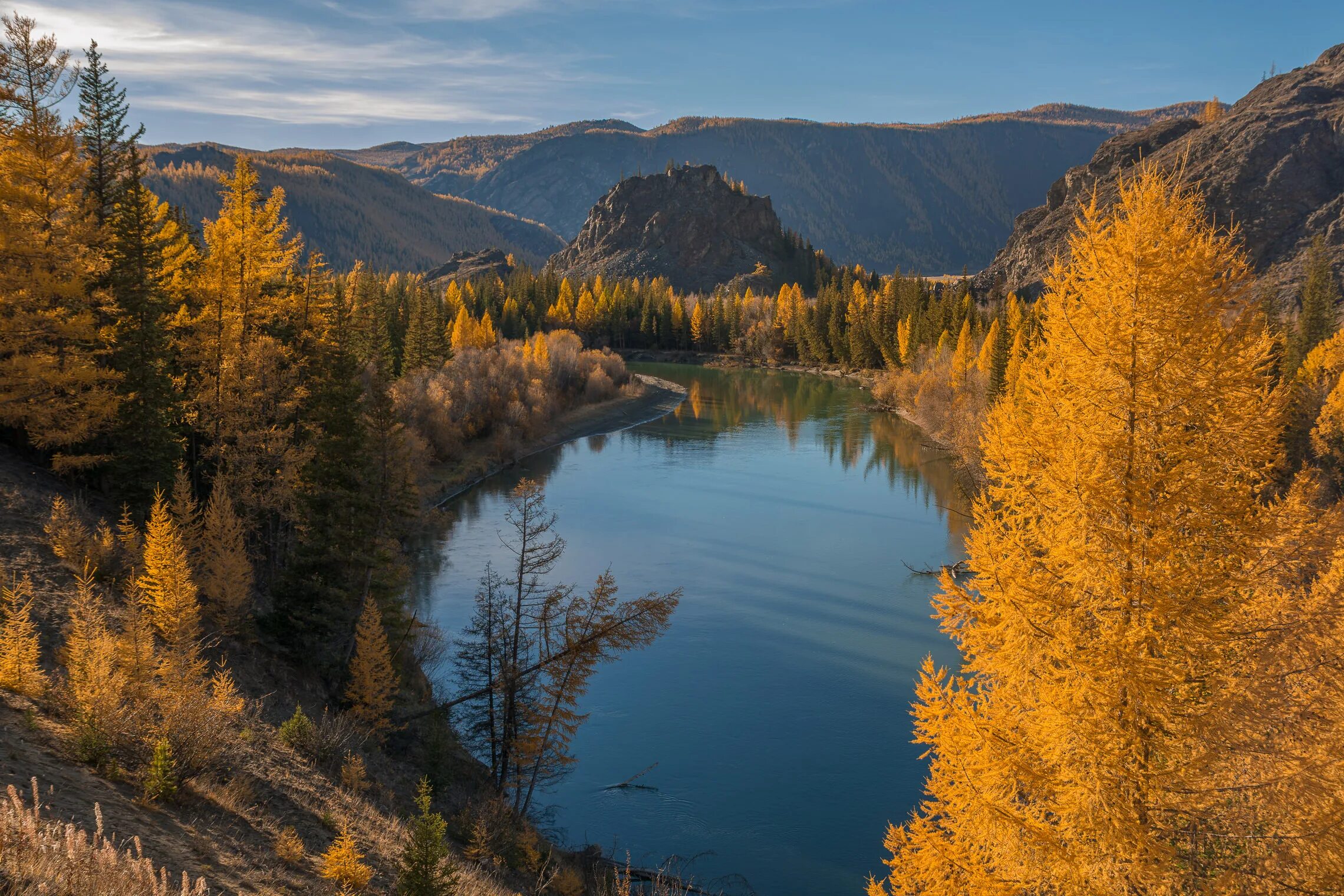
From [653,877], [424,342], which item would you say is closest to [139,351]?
[653,877]

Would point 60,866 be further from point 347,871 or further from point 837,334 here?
point 837,334

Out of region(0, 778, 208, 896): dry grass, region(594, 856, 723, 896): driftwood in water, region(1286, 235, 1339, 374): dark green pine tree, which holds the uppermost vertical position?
region(1286, 235, 1339, 374): dark green pine tree

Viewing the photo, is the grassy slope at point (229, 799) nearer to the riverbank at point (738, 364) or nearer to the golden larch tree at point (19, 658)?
the golden larch tree at point (19, 658)

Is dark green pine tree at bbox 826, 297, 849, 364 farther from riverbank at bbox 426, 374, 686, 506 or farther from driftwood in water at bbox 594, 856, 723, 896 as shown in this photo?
driftwood in water at bbox 594, 856, 723, 896

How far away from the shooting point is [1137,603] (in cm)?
825

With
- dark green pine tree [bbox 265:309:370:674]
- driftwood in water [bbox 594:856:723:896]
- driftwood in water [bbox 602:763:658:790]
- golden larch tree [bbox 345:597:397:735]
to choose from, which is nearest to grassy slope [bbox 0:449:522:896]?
golden larch tree [bbox 345:597:397:735]

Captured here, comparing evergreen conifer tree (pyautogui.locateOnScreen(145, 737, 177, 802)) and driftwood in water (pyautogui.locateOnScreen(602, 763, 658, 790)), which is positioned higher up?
evergreen conifer tree (pyautogui.locateOnScreen(145, 737, 177, 802))

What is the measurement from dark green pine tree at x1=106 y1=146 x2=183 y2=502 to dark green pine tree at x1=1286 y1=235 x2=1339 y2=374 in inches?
2540

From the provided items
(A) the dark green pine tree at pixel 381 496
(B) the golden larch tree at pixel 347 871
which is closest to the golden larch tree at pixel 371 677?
(A) the dark green pine tree at pixel 381 496

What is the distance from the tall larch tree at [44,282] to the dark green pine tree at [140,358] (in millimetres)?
536

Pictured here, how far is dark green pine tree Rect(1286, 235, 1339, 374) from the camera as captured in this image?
208ft

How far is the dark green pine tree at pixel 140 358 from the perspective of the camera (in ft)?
78.5

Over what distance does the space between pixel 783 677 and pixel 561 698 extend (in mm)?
9484

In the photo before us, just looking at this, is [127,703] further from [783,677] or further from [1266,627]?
[783,677]
